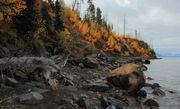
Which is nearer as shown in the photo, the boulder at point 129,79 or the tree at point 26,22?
the boulder at point 129,79

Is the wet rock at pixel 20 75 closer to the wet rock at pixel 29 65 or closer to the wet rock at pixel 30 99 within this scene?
the wet rock at pixel 29 65

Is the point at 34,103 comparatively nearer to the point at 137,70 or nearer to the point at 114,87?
the point at 114,87

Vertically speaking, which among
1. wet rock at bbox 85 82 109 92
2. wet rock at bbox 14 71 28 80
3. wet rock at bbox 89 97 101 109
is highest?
wet rock at bbox 14 71 28 80

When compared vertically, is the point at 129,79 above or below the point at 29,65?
below

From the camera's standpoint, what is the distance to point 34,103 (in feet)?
22.6

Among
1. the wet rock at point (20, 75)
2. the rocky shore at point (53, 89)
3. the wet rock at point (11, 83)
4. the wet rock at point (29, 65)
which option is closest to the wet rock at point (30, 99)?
the rocky shore at point (53, 89)

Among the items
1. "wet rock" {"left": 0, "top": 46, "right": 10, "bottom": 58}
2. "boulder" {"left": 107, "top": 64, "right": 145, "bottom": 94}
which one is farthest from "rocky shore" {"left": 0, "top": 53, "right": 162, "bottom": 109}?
"wet rock" {"left": 0, "top": 46, "right": 10, "bottom": 58}

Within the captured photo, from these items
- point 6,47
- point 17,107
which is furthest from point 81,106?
point 6,47

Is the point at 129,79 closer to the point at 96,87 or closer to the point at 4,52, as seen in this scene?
the point at 96,87

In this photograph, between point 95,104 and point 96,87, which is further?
point 96,87

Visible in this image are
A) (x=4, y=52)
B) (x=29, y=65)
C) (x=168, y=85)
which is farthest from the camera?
(x=168, y=85)

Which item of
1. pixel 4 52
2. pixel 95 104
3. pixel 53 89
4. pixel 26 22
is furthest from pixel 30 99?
pixel 26 22

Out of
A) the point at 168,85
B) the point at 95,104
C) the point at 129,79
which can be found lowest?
the point at 168,85

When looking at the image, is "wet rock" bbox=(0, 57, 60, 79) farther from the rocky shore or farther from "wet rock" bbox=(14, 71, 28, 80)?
"wet rock" bbox=(14, 71, 28, 80)
